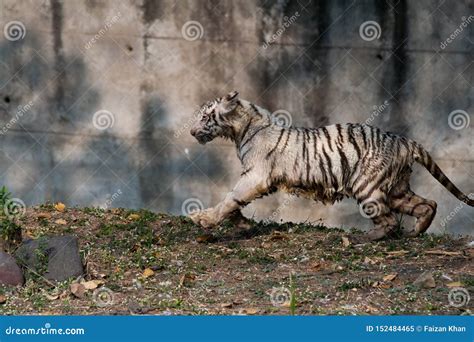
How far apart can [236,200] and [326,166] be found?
2.87 ft

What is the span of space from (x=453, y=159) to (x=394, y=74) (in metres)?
1.06

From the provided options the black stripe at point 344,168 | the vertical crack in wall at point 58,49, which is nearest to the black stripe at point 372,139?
the black stripe at point 344,168

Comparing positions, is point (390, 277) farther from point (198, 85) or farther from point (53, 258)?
point (198, 85)

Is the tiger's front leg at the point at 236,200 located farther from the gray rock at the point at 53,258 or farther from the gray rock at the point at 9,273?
the gray rock at the point at 9,273

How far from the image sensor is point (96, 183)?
1091cm

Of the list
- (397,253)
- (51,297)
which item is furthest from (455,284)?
(51,297)

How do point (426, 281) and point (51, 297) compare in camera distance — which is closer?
point (51, 297)

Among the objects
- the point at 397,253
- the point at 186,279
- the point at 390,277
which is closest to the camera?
the point at 390,277

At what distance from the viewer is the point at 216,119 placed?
9797 mm

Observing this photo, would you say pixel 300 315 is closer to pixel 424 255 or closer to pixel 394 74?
pixel 424 255

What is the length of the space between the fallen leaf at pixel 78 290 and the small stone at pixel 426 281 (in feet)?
7.88

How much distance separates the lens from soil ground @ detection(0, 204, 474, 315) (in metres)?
7.24

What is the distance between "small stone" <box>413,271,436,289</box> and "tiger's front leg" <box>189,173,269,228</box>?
2185 mm

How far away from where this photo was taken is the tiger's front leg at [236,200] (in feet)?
31.0
